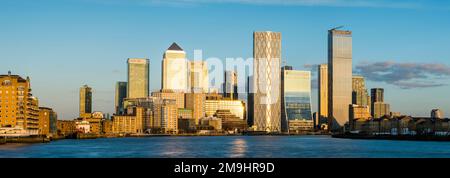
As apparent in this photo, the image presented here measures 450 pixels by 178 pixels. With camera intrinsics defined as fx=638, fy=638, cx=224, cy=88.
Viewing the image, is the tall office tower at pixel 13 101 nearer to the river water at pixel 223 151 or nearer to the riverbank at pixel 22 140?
the riverbank at pixel 22 140

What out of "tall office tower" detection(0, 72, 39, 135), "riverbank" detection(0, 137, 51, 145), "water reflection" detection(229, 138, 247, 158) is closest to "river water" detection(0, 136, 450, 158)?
"water reflection" detection(229, 138, 247, 158)

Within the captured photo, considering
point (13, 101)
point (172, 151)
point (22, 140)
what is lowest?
point (22, 140)

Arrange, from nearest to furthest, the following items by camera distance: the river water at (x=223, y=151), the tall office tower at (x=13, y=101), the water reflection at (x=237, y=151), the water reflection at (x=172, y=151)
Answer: the river water at (x=223, y=151) → the water reflection at (x=237, y=151) → the water reflection at (x=172, y=151) → the tall office tower at (x=13, y=101)

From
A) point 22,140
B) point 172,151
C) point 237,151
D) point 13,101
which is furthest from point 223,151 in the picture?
point 13,101

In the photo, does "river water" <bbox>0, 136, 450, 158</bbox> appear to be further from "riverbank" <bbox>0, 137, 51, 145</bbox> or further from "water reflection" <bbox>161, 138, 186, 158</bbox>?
"riverbank" <bbox>0, 137, 51, 145</bbox>

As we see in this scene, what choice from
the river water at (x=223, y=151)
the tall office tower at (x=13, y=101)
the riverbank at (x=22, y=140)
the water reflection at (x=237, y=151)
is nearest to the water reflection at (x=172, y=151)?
the river water at (x=223, y=151)

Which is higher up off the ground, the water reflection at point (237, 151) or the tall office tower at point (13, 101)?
the tall office tower at point (13, 101)

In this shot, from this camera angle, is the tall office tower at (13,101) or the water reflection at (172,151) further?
the tall office tower at (13,101)

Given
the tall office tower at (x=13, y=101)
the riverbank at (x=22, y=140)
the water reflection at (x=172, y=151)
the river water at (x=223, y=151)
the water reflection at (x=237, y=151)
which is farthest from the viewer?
the tall office tower at (x=13, y=101)

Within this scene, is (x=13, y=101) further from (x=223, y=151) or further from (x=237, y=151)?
(x=237, y=151)
